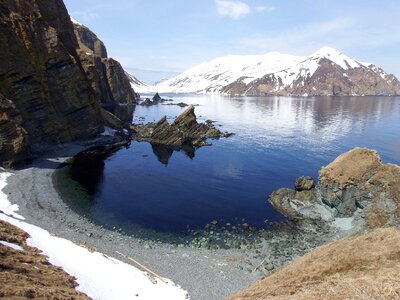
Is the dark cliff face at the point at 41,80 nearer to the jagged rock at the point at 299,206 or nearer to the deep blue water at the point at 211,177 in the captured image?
the deep blue water at the point at 211,177

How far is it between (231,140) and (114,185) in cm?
4706

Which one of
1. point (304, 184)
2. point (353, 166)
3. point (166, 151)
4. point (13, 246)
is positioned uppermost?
point (353, 166)

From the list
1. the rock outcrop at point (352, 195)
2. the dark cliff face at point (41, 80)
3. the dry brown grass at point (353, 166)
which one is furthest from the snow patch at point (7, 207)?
the dry brown grass at point (353, 166)

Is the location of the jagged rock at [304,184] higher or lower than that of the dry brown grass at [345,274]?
lower

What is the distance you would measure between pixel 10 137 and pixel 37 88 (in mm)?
15222

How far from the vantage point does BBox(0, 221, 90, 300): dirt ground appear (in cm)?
1773

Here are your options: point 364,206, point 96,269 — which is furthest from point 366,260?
point 364,206

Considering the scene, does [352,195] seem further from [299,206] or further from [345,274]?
[345,274]

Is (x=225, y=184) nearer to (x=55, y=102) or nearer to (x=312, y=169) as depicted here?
(x=312, y=169)

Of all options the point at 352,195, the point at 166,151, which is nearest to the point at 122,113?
the point at 166,151

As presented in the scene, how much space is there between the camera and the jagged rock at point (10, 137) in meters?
52.5

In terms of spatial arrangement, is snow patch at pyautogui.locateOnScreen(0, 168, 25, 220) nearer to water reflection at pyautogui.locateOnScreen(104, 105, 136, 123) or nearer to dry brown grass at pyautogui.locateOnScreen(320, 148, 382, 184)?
dry brown grass at pyautogui.locateOnScreen(320, 148, 382, 184)

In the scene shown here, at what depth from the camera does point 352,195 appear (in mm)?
41844

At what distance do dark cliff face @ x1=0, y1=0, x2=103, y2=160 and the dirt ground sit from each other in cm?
4106
